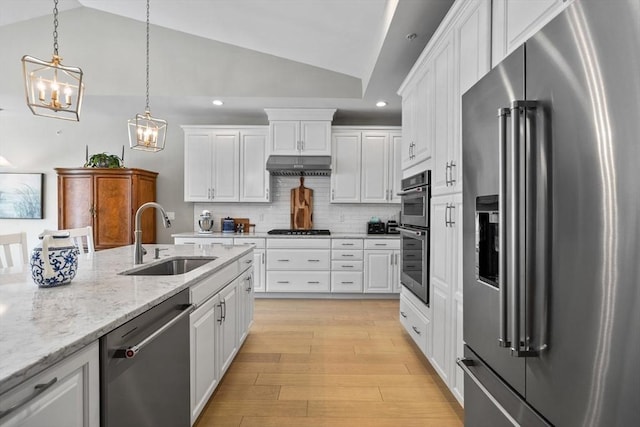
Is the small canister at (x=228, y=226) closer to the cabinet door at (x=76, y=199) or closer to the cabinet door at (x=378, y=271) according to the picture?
the cabinet door at (x=76, y=199)

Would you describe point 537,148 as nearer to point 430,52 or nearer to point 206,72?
point 430,52

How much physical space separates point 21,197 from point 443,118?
6.17m

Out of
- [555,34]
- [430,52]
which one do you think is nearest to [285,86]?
[430,52]

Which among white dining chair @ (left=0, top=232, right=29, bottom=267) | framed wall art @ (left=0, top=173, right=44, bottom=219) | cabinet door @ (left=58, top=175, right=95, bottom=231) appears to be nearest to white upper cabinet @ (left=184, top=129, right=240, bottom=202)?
cabinet door @ (left=58, top=175, right=95, bottom=231)

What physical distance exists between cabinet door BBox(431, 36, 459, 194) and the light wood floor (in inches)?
54.2

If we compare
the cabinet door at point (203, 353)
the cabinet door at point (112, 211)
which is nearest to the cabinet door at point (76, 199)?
the cabinet door at point (112, 211)

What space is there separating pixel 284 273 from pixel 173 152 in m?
2.62

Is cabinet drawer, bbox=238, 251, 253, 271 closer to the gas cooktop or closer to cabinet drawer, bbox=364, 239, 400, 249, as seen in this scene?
the gas cooktop

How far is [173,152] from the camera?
5234mm

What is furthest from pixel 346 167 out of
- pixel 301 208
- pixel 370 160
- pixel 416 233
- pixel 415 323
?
pixel 415 323

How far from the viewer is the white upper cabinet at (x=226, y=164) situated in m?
4.82

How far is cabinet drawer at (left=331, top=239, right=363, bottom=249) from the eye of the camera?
14.8ft

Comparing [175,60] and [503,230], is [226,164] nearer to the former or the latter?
[175,60]

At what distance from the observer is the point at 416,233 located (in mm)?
2688
